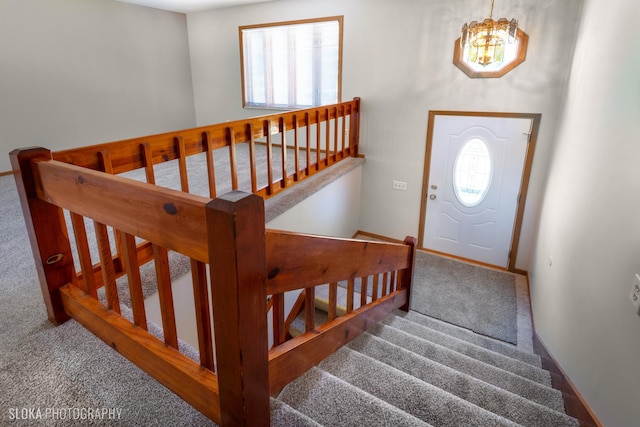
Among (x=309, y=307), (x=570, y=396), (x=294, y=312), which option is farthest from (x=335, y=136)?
(x=570, y=396)

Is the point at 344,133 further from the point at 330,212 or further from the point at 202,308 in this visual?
the point at 202,308

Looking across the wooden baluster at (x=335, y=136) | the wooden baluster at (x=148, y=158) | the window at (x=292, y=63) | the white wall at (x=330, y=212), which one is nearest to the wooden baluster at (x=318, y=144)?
the white wall at (x=330, y=212)

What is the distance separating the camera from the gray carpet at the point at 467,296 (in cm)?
366

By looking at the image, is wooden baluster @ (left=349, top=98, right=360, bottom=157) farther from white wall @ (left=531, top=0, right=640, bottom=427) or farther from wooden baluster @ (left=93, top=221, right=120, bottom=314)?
wooden baluster @ (left=93, top=221, right=120, bottom=314)

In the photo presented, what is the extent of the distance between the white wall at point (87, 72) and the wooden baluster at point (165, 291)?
433 cm

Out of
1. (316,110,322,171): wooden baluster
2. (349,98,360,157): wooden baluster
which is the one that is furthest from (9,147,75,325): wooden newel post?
(349,98,360,157): wooden baluster

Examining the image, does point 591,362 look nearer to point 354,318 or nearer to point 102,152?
point 354,318

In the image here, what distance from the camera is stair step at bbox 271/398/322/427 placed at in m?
1.16

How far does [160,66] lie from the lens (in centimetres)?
558

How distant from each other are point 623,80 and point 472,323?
250 cm

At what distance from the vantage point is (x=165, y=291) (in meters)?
1.15

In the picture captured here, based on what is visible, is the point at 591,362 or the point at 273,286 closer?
the point at 273,286

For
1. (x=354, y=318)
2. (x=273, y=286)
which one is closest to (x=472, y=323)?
(x=354, y=318)

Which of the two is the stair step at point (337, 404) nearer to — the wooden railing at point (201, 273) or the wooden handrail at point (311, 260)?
the wooden railing at point (201, 273)
